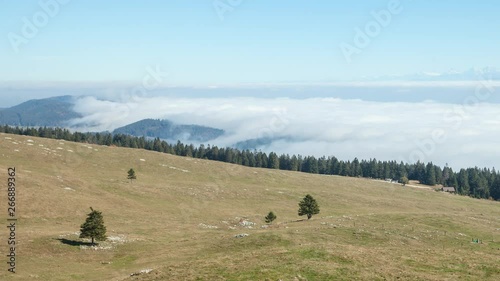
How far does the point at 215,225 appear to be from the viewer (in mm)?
71375

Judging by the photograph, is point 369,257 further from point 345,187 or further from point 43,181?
point 345,187

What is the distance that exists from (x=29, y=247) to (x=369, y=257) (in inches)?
1448

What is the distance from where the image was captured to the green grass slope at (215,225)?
116 feet

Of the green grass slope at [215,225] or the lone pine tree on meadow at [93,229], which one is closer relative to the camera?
the green grass slope at [215,225]

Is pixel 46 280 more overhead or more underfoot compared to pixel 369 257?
more underfoot

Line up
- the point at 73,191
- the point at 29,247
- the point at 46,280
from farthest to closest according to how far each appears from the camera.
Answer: the point at 73,191
the point at 29,247
the point at 46,280

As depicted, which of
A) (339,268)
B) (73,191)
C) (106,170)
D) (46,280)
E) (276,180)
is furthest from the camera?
(276,180)

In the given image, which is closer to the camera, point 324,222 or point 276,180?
point 324,222

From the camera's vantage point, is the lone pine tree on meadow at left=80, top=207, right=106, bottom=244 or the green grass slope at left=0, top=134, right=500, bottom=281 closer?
the green grass slope at left=0, top=134, right=500, bottom=281

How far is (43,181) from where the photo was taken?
261 ft

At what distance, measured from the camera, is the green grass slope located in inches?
1390

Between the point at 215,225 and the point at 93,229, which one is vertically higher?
the point at 93,229

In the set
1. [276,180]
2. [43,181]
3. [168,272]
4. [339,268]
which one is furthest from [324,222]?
[276,180]

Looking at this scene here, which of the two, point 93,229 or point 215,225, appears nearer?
point 93,229
